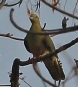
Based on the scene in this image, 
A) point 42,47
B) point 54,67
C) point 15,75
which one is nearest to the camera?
point 15,75

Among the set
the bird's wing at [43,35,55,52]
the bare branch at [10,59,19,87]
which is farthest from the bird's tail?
the bare branch at [10,59,19,87]

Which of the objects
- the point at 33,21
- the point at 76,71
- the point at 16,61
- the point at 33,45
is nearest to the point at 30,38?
the point at 33,45

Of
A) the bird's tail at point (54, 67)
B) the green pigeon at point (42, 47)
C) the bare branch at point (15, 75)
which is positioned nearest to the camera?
the bare branch at point (15, 75)

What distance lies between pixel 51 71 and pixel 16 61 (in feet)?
3.67

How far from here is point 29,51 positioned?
10.4 ft

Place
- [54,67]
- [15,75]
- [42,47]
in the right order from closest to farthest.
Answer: [15,75]
[54,67]
[42,47]

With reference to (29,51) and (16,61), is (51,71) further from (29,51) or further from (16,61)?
(16,61)

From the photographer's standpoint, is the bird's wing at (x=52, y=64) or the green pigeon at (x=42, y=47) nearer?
the bird's wing at (x=52, y=64)

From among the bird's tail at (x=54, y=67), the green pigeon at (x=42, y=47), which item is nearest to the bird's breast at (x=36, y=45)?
the green pigeon at (x=42, y=47)

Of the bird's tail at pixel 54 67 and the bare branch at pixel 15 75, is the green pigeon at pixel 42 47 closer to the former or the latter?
the bird's tail at pixel 54 67

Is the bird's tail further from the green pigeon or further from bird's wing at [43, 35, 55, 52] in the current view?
bird's wing at [43, 35, 55, 52]

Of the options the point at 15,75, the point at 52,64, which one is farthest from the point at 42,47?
the point at 15,75

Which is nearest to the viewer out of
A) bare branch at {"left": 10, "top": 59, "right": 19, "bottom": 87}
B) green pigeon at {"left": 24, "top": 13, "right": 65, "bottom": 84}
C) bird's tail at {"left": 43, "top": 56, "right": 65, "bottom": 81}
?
bare branch at {"left": 10, "top": 59, "right": 19, "bottom": 87}

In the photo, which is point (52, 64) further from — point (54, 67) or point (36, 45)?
point (36, 45)
